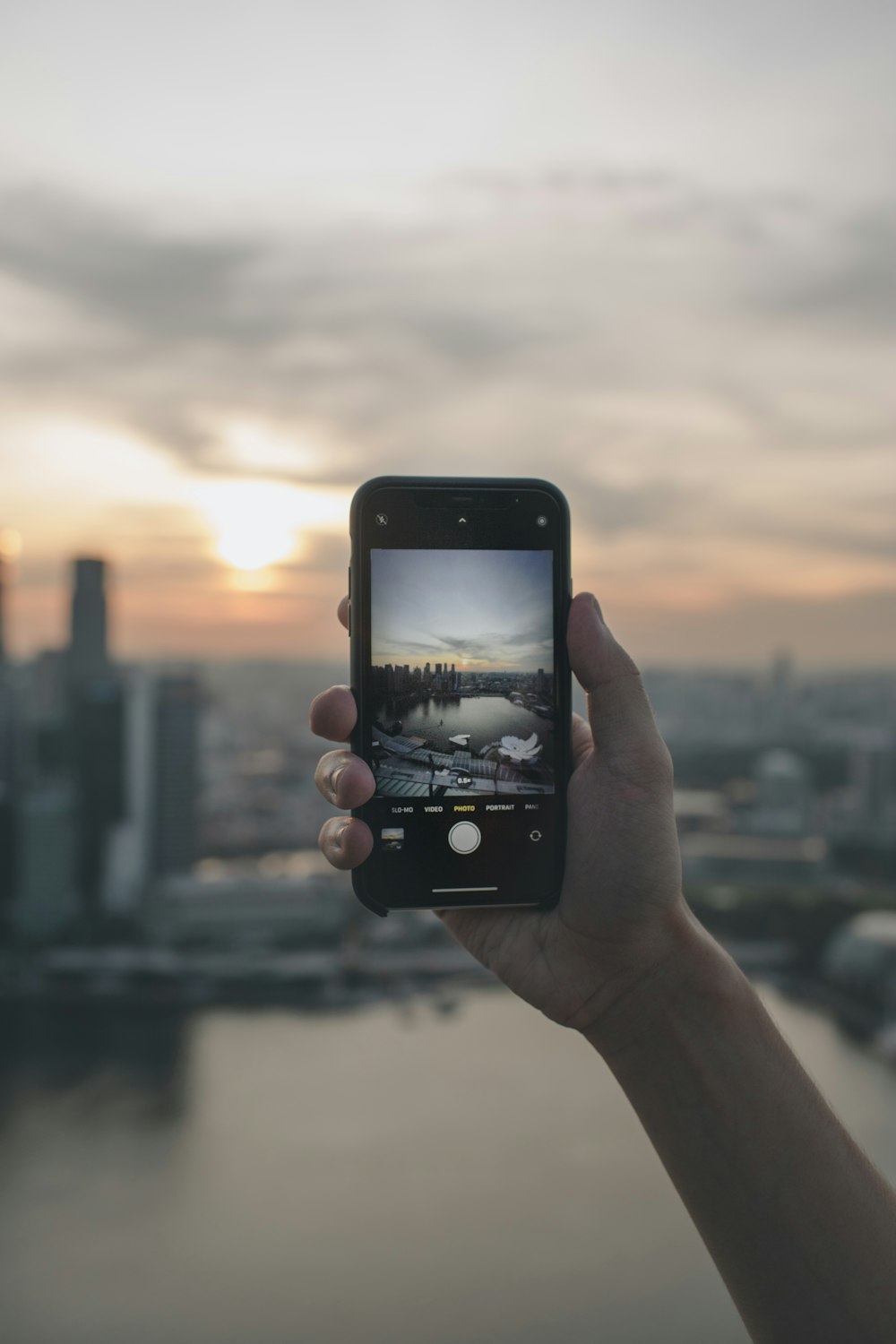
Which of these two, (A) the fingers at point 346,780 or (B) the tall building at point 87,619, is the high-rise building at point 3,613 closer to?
(B) the tall building at point 87,619

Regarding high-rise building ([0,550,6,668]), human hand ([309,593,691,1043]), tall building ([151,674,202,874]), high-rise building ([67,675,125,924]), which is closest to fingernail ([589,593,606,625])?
human hand ([309,593,691,1043])

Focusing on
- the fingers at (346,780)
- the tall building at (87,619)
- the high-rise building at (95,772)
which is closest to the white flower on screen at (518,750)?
the fingers at (346,780)

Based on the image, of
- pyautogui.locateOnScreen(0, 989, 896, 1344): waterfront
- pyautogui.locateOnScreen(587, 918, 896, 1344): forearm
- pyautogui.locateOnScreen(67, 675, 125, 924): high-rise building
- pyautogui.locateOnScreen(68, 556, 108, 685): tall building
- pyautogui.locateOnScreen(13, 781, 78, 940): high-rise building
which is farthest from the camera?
pyautogui.locateOnScreen(68, 556, 108, 685): tall building

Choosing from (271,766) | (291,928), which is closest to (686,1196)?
(291,928)

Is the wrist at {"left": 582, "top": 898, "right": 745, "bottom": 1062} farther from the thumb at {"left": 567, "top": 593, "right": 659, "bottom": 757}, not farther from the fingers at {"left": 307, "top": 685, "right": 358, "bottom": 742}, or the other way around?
the fingers at {"left": 307, "top": 685, "right": 358, "bottom": 742}

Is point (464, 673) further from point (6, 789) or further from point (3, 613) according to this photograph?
point (3, 613)

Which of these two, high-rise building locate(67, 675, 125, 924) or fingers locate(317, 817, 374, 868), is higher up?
fingers locate(317, 817, 374, 868)

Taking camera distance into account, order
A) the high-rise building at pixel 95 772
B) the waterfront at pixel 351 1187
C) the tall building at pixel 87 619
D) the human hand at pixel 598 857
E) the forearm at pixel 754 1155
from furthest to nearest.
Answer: the tall building at pixel 87 619 → the high-rise building at pixel 95 772 → the waterfront at pixel 351 1187 → the human hand at pixel 598 857 → the forearm at pixel 754 1155

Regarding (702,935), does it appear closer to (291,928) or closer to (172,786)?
(291,928)
